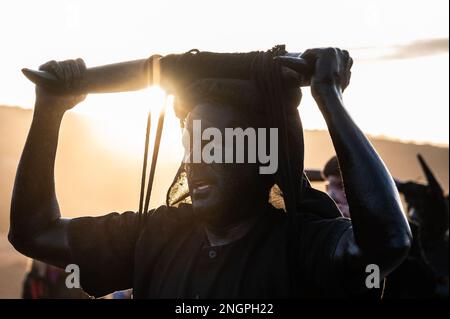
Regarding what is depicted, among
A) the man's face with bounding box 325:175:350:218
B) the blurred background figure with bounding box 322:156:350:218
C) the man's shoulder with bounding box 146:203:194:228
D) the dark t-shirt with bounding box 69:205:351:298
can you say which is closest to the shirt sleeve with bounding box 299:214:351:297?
the dark t-shirt with bounding box 69:205:351:298

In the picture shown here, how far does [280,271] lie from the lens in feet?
10.5

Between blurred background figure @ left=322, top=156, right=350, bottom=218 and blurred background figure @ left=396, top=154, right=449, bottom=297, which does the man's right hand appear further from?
blurred background figure @ left=396, top=154, right=449, bottom=297

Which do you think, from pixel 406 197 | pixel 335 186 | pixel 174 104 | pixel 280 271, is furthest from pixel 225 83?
pixel 406 197

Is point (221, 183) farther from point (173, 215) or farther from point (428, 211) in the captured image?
point (428, 211)

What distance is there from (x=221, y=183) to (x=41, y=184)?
2.51 feet

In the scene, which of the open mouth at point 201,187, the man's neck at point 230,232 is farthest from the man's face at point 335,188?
the open mouth at point 201,187

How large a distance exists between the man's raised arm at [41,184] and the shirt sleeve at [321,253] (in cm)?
97

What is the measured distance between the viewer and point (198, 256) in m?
3.44

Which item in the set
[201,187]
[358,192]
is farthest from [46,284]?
[358,192]

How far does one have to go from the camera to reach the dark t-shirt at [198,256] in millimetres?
3170

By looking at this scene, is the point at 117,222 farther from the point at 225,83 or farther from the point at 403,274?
the point at 403,274

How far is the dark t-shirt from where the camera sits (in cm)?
317

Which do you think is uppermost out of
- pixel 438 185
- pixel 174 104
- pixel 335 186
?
pixel 438 185
